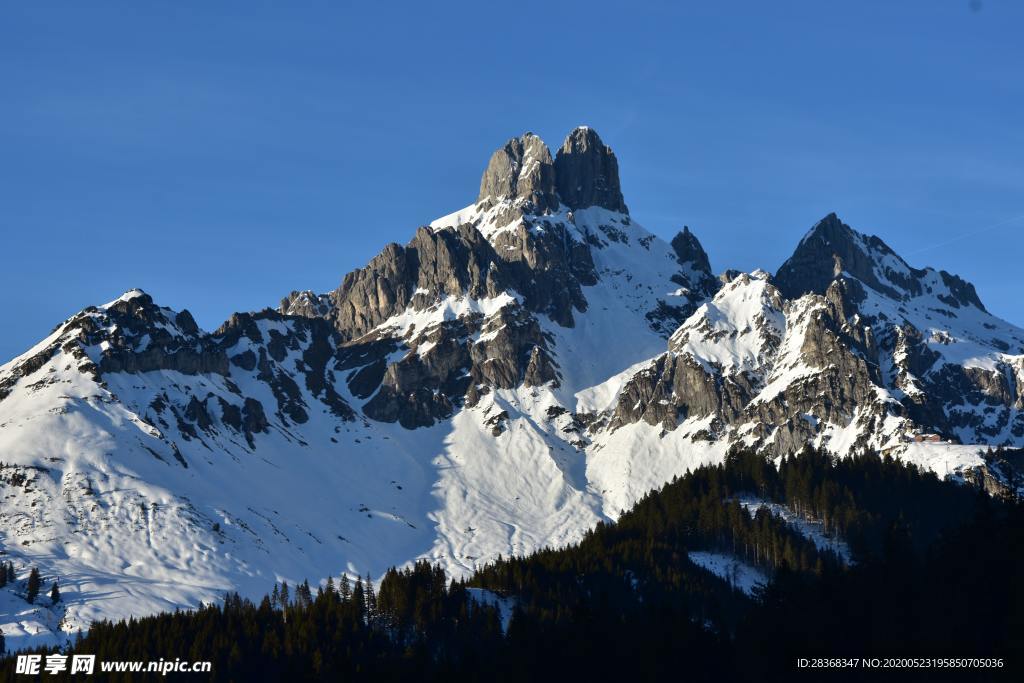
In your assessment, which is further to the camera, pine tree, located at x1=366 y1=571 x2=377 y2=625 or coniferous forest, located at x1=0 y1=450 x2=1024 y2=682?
pine tree, located at x1=366 y1=571 x2=377 y2=625

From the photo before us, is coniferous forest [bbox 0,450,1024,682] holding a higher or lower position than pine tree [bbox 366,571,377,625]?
lower

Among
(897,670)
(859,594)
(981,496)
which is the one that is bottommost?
(897,670)

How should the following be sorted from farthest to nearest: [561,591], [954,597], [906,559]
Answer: [561,591] < [906,559] < [954,597]

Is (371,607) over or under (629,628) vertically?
over

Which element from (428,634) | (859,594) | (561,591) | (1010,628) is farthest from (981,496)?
(428,634)

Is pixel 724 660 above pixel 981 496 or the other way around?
the other way around

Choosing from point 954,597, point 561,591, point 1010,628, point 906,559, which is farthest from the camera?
point 561,591

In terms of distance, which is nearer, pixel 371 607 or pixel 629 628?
pixel 629 628

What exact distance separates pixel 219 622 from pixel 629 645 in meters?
53.3

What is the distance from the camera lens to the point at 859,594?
567 ft

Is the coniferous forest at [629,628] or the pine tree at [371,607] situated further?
the pine tree at [371,607]

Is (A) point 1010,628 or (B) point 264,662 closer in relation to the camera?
(A) point 1010,628

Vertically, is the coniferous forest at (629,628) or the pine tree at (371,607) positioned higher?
the pine tree at (371,607)

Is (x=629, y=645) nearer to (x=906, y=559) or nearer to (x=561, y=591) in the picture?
(x=561, y=591)
